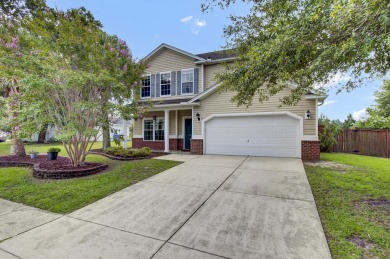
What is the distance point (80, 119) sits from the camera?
280 inches

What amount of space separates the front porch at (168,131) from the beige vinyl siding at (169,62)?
49.5 inches

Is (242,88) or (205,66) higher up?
(205,66)

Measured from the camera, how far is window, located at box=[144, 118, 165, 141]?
14.1m

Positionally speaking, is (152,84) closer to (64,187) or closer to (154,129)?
(154,129)

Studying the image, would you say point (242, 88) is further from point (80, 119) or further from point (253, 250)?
point (80, 119)

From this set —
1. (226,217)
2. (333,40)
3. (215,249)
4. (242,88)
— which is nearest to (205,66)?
(242,88)

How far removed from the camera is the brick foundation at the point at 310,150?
949 centimetres

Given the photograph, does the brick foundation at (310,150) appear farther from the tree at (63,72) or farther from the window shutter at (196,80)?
the tree at (63,72)

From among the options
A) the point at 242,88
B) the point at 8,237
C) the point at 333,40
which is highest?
the point at 333,40

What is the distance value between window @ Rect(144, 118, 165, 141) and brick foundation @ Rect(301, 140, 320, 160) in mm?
8640

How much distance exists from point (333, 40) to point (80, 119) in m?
7.56

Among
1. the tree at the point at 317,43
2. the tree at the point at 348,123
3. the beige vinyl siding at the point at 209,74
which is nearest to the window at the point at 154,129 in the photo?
the beige vinyl siding at the point at 209,74

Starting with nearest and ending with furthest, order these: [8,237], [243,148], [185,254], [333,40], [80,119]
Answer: [185,254]
[8,237]
[333,40]
[80,119]
[243,148]

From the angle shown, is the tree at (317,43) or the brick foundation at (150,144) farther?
the brick foundation at (150,144)
